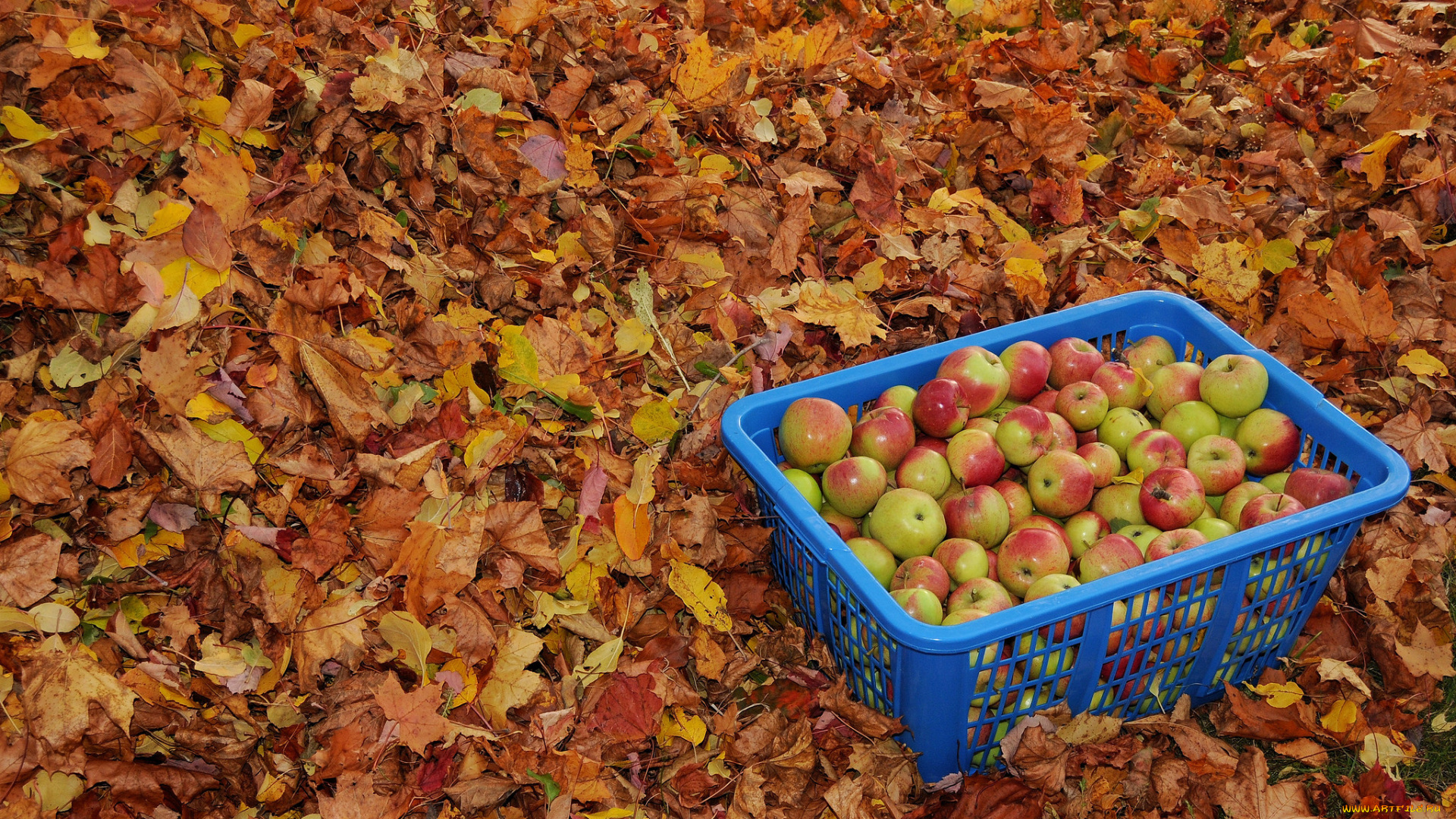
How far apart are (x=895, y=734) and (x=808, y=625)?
33 centimetres

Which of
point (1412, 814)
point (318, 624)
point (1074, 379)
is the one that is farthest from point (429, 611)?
point (1412, 814)

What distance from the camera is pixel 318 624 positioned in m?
1.82

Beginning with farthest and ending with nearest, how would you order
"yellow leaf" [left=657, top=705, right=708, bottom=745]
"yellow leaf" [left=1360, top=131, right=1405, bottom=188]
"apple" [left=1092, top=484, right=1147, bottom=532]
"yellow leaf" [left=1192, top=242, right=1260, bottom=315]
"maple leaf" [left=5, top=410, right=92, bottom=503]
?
"yellow leaf" [left=1360, top=131, right=1405, bottom=188]
"yellow leaf" [left=1192, top=242, right=1260, bottom=315]
"apple" [left=1092, top=484, right=1147, bottom=532]
"yellow leaf" [left=657, top=705, right=708, bottom=745]
"maple leaf" [left=5, top=410, right=92, bottom=503]

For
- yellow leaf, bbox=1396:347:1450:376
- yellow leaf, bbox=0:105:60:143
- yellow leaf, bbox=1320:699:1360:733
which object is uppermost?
yellow leaf, bbox=0:105:60:143

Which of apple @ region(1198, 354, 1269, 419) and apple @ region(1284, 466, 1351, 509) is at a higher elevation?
apple @ region(1198, 354, 1269, 419)

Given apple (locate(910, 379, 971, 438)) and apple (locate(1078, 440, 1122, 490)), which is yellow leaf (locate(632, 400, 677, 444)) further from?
apple (locate(1078, 440, 1122, 490))

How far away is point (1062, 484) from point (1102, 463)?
0.16 m

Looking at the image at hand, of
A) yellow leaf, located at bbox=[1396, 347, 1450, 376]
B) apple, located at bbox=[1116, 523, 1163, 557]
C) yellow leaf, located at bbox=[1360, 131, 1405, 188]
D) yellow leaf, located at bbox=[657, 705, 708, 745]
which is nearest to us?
yellow leaf, located at bbox=[657, 705, 708, 745]

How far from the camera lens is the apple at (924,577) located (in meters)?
2.03

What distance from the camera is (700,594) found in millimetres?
2135

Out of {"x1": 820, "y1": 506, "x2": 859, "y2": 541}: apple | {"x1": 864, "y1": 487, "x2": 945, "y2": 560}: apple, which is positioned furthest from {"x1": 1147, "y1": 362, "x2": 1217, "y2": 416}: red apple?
{"x1": 820, "y1": 506, "x2": 859, "y2": 541}: apple

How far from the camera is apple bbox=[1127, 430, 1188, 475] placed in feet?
7.50

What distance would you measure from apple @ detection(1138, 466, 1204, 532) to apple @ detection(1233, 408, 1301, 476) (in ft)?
0.76

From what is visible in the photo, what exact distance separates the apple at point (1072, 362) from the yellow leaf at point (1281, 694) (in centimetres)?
79
